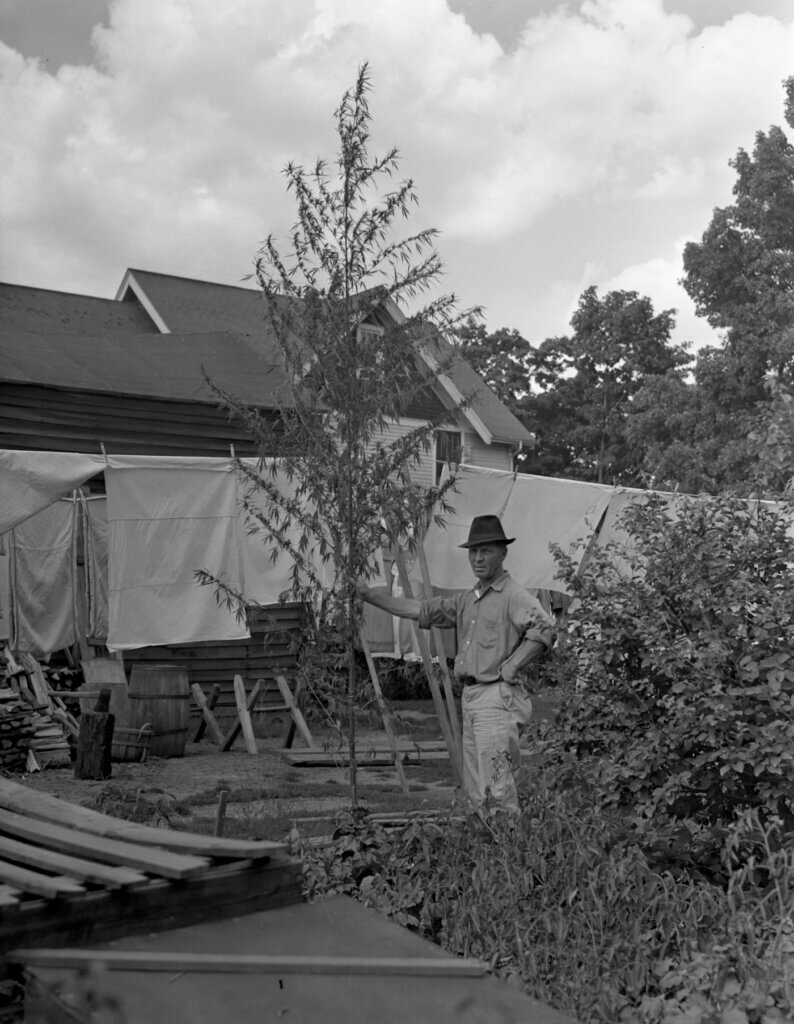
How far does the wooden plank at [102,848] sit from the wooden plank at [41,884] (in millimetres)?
152

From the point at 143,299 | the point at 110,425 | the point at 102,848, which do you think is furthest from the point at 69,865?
the point at 143,299

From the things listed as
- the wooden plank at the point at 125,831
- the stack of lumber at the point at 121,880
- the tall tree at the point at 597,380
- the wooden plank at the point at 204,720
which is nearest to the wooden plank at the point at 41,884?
the stack of lumber at the point at 121,880

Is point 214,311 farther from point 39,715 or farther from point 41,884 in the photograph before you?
point 41,884

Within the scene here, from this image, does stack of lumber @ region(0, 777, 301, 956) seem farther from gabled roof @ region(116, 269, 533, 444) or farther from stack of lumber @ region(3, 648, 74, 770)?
gabled roof @ region(116, 269, 533, 444)

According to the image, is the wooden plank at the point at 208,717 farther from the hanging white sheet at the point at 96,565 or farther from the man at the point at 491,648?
the man at the point at 491,648

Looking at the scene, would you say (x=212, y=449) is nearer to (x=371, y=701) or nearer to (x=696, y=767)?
(x=371, y=701)

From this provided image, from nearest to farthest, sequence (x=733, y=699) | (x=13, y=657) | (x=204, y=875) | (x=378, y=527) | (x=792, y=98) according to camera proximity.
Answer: (x=204, y=875), (x=733, y=699), (x=378, y=527), (x=13, y=657), (x=792, y=98)

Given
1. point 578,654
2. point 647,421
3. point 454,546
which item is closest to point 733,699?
point 578,654

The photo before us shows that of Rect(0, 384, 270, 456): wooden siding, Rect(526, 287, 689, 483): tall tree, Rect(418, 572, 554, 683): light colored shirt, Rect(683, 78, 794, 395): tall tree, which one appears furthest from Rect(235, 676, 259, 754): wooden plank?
Rect(526, 287, 689, 483): tall tree

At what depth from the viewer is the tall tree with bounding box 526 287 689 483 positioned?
126 feet

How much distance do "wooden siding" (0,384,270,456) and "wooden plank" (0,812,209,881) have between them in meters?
9.20

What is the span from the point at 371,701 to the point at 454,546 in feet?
12.5

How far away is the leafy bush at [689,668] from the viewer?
4.38 meters

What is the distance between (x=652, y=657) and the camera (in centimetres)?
463
